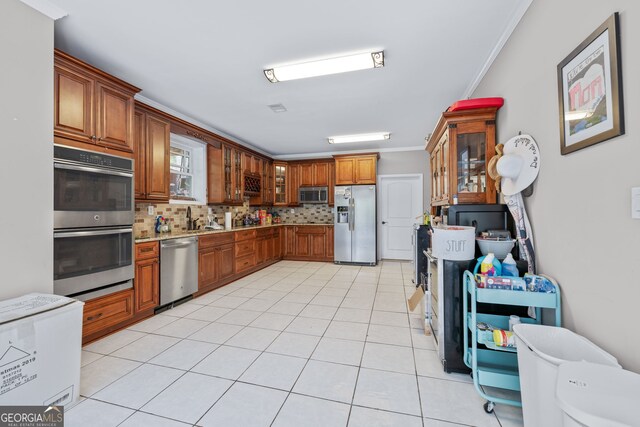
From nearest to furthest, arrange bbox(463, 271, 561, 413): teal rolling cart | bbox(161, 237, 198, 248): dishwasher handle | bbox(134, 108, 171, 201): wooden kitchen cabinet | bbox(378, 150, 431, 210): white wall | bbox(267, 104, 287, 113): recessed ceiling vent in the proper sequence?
bbox(463, 271, 561, 413): teal rolling cart < bbox(134, 108, 171, 201): wooden kitchen cabinet < bbox(161, 237, 198, 248): dishwasher handle < bbox(267, 104, 287, 113): recessed ceiling vent < bbox(378, 150, 431, 210): white wall

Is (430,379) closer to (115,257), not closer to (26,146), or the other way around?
(115,257)

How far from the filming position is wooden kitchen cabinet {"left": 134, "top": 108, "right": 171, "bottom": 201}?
304 cm

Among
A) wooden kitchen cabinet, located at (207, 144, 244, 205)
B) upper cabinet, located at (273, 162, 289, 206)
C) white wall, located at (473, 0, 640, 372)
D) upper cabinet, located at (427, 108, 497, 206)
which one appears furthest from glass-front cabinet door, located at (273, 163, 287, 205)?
white wall, located at (473, 0, 640, 372)

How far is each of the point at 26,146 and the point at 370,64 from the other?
110 inches

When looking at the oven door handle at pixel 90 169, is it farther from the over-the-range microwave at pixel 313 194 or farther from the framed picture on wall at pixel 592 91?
the over-the-range microwave at pixel 313 194

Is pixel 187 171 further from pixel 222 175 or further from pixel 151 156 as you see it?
pixel 151 156

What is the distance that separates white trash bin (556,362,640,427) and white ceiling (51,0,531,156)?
2.26 metres

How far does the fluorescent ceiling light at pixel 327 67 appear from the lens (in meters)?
2.42

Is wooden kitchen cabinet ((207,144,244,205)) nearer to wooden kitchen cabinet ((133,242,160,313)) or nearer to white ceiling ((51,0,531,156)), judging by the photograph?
white ceiling ((51,0,531,156))

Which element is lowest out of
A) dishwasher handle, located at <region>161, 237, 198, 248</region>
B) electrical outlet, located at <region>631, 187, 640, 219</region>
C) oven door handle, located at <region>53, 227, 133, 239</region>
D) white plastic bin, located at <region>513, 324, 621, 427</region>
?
white plastic bin, located at <region>513, 324, 621, 427</region>

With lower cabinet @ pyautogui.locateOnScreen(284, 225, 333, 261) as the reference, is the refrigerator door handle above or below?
above

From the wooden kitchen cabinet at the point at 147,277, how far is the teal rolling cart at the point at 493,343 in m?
3.14

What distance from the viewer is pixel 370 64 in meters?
2.50

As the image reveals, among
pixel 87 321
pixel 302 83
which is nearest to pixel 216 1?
pixel 302 83
